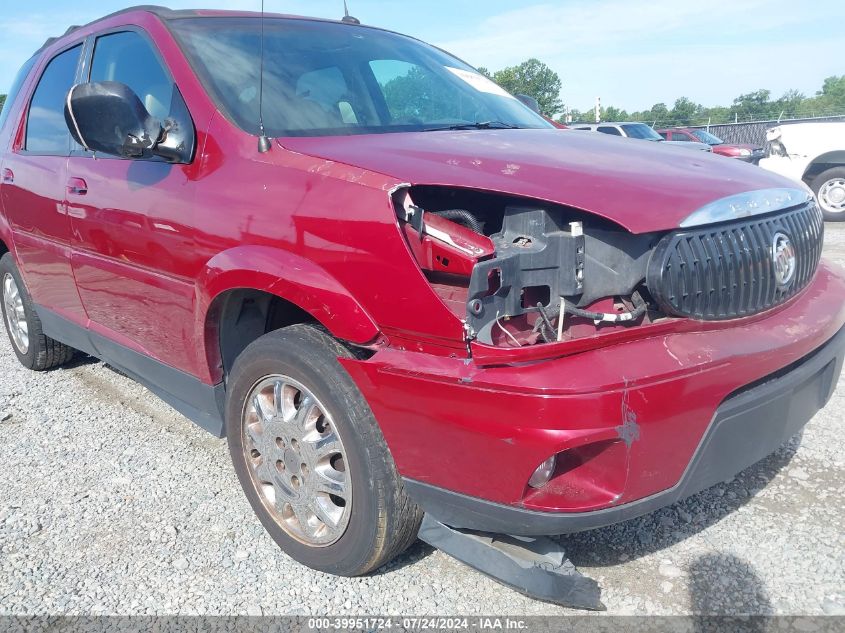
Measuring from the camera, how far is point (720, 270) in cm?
197

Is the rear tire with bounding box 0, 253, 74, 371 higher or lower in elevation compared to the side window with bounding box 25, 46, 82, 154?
lower

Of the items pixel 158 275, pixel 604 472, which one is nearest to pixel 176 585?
pixel 158 275

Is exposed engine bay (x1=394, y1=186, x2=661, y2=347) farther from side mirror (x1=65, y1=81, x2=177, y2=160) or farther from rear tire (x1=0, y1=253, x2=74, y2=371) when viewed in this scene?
rear tire (x1=0, y1=253, x2=74, y2=371)

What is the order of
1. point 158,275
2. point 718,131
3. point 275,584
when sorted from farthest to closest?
point 718,131 < point 158,275 < point 275,584

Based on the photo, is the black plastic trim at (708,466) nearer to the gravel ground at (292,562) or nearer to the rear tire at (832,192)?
the gravel ground at (292,562)

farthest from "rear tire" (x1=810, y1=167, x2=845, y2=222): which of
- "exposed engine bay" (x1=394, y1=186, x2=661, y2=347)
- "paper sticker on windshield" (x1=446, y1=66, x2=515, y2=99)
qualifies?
"exposed engine bay" (x1=394, y1=186, x2=661, y2=347)

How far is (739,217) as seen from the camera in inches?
80.0

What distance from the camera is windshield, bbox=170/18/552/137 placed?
8.63 ft

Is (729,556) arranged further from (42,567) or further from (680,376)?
(42,567)

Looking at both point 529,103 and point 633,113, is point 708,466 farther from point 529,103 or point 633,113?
point 633,113

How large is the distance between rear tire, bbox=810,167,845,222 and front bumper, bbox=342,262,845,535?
8940 mm

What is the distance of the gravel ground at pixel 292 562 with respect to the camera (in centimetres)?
224

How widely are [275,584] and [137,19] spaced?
2441mm

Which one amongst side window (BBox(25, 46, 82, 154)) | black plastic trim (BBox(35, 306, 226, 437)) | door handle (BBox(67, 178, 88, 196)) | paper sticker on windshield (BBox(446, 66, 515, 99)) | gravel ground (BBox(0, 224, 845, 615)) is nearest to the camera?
gravel ground (BBox(0, 224, 845, 615))
